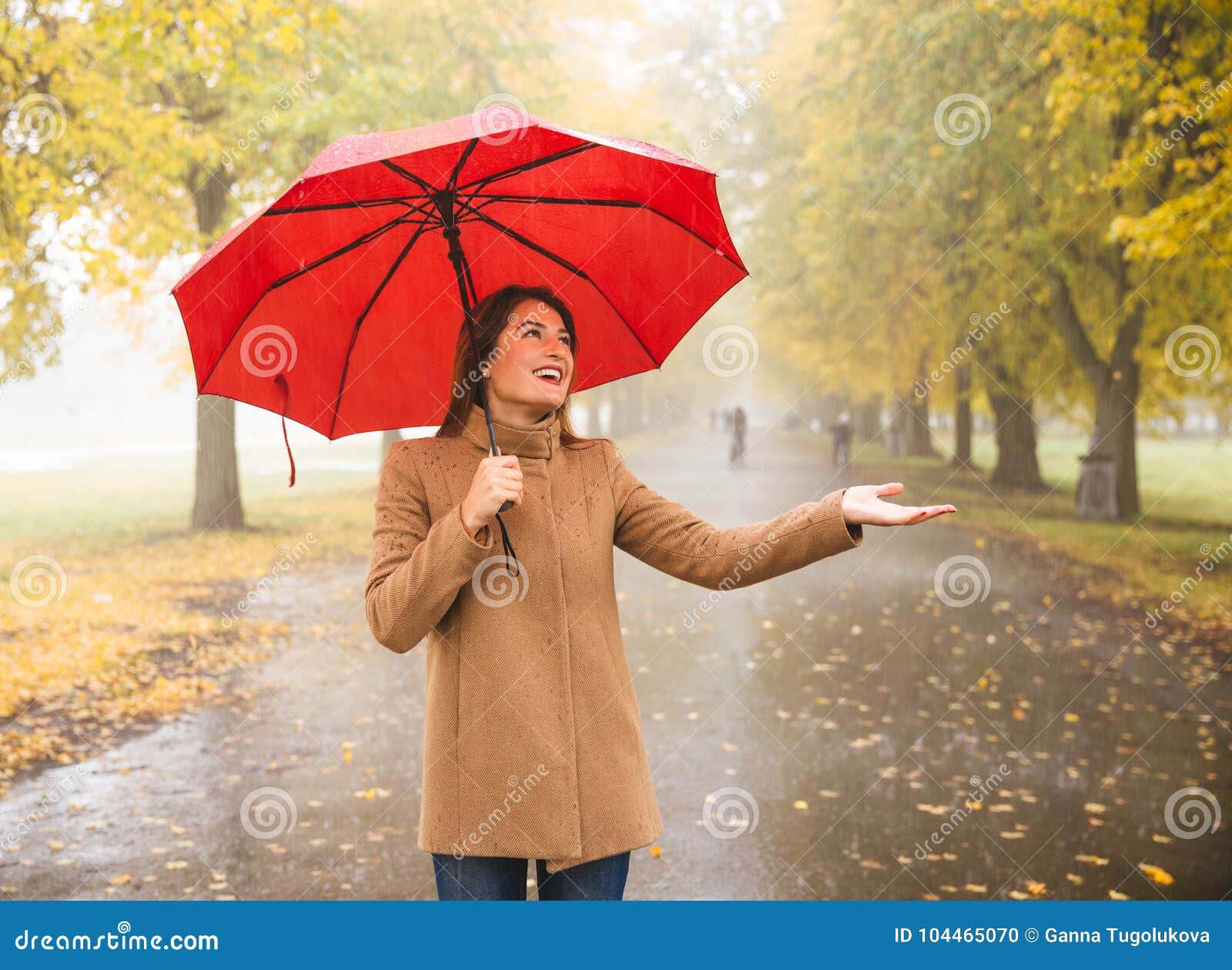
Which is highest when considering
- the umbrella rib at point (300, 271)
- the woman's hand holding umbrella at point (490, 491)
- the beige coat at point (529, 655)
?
the umbrella rib at point (300, 271)

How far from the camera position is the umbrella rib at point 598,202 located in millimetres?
2758

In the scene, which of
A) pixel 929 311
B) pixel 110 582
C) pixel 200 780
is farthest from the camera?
pixel 929 311

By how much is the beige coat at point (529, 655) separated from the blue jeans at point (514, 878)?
5 centimetres

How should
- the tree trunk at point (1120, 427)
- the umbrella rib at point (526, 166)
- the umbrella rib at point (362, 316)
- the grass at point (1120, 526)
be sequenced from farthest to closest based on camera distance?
the tree trunk at point (1120, 427) → the grass at point (1120, 526) → the umbrella rib at point (362, 316) → the umbrella rib at point (526, 166)

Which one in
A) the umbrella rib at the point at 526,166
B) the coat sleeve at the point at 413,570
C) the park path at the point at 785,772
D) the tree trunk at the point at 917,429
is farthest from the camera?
the tree trunk at the point at 917,429

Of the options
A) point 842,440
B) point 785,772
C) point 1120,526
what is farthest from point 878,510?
point 842,440

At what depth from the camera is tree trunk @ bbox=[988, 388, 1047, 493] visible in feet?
68.9

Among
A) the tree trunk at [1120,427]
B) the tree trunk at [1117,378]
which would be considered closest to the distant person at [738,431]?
the tree trunk at [1117,378]

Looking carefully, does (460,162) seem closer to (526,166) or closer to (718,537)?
(526,166)

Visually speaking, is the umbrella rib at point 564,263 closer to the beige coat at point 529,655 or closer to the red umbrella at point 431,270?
the red umbrella at point 431,270

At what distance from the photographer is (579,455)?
2559 mm

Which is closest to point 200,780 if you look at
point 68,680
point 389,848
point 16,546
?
point 389,848

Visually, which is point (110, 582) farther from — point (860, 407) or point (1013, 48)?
point (860, 407)

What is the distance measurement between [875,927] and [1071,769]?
3.73 metres
